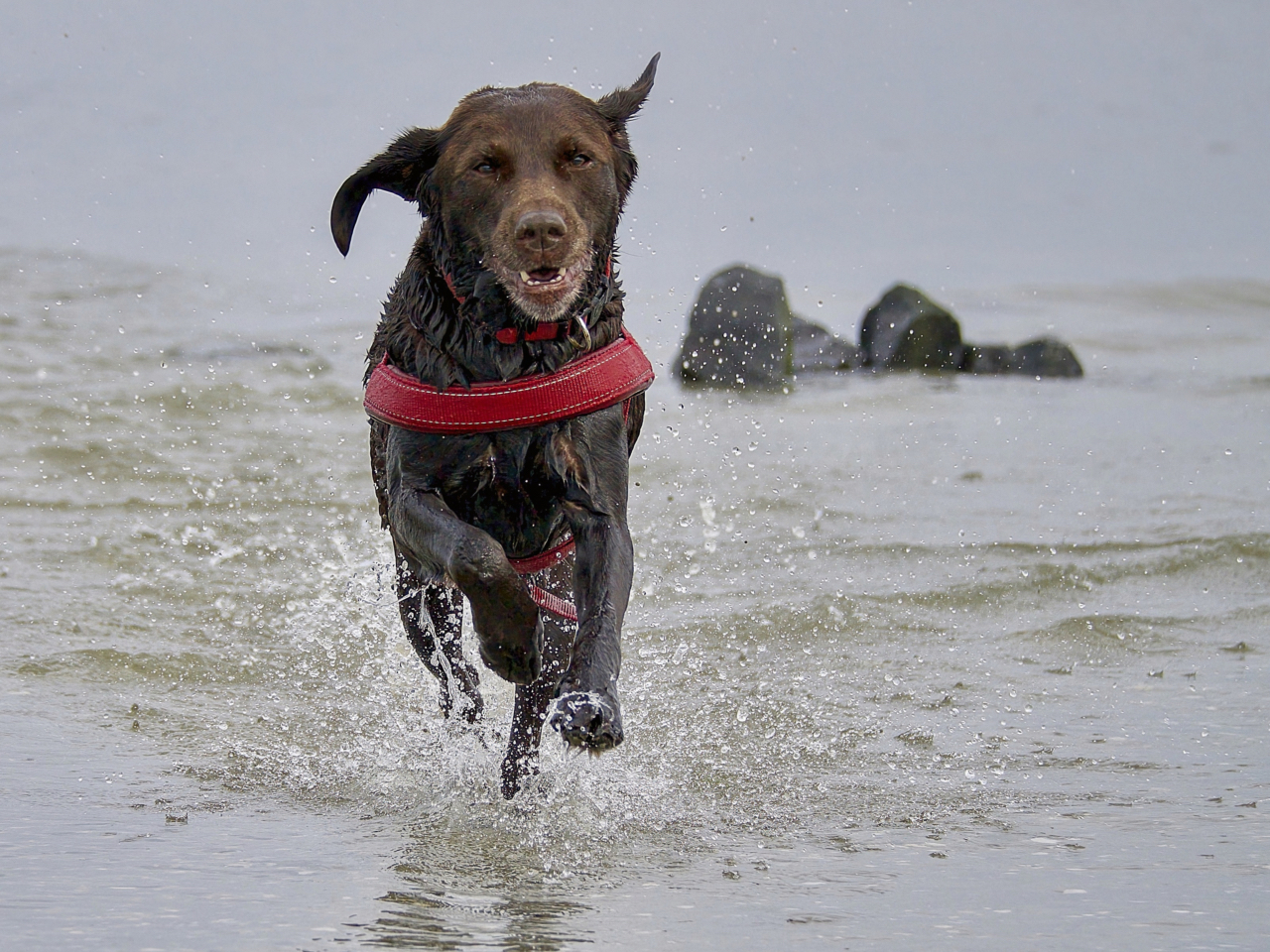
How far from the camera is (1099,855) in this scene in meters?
4.00

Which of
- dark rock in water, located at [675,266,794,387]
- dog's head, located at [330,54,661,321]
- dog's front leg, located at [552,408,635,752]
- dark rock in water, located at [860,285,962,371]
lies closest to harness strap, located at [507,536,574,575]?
dog's front leg, located at [552,408,635,752]

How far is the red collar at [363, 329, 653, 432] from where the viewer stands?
13.4 feet

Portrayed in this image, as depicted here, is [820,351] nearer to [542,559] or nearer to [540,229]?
[542,559]

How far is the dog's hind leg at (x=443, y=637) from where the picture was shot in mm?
4914

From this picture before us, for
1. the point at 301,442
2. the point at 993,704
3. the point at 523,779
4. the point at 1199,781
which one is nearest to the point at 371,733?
the point at 523,779

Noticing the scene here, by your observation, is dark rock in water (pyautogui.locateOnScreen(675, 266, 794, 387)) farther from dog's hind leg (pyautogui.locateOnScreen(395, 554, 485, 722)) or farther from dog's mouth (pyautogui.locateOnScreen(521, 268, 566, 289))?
dog's mouth (pyautogui.locateOnScreen(521, 268, 566, 289))

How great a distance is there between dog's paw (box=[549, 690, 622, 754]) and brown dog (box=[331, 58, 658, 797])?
5 cm

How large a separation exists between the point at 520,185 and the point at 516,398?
1.73 ft

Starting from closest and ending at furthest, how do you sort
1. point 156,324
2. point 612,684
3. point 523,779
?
point 612,684, point 523,779, point 156,324

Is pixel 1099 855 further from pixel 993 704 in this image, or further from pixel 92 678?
pixel 92 678

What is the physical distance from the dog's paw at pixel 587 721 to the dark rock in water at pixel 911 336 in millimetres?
15778

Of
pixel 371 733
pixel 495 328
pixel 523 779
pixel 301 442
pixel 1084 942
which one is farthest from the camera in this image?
pixel 301 442

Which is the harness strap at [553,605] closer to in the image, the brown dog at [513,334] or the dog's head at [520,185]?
the brown dog at [513,334]

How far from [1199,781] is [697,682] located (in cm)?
207
